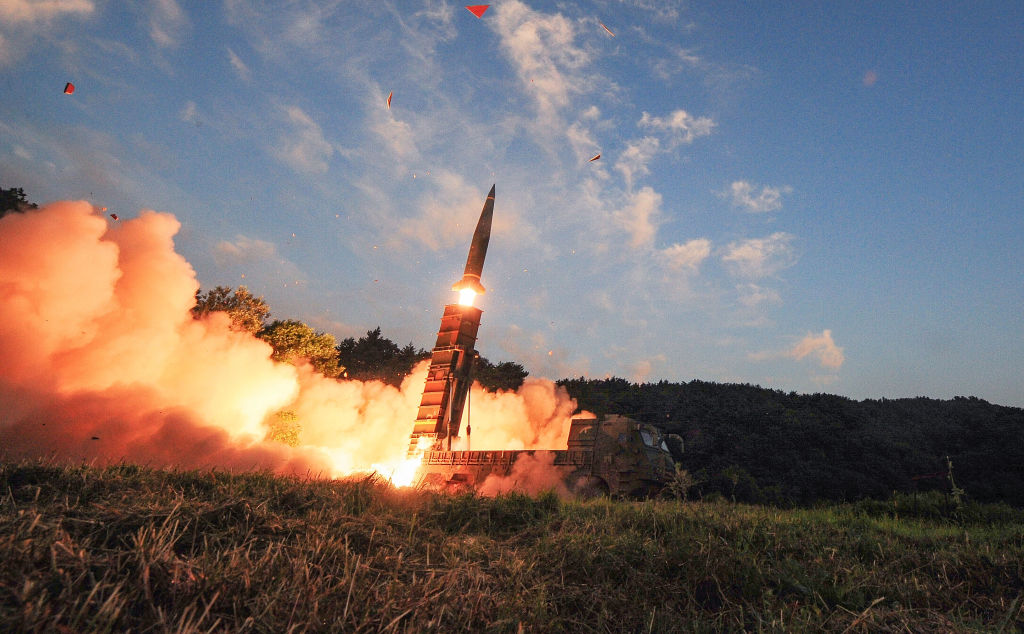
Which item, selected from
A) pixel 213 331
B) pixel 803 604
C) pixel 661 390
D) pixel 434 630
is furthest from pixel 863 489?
pixel 213 331

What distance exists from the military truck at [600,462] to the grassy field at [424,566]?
993 centimetres

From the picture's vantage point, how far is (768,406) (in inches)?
1489

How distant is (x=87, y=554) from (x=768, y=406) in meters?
39.6

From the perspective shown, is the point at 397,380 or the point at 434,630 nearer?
the point at 434,630

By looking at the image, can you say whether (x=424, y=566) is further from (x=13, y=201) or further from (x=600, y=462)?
(x=13, y=201)

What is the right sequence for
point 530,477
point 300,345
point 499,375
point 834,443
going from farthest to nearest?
1. point 499,375
2. point 300,345
3. point 834,443
4. point 530,477

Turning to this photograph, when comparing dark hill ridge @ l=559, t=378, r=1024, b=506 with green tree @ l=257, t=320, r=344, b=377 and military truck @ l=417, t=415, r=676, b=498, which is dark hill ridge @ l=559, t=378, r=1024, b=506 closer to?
military truck @ l=417, t=415, r=676, b=498

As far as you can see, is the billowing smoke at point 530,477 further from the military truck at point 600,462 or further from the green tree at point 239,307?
the green tree at point 239,307

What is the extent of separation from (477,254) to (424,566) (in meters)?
21.3

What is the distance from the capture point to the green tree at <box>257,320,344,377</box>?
3419 centimetres

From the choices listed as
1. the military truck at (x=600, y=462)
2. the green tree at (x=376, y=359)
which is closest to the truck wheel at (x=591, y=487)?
the military truck at (x=600, y=462)

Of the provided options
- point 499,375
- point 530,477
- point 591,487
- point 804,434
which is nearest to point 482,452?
point 530,477

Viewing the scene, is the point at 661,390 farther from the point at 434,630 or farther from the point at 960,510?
the point at 434,630

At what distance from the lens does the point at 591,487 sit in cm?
1847
